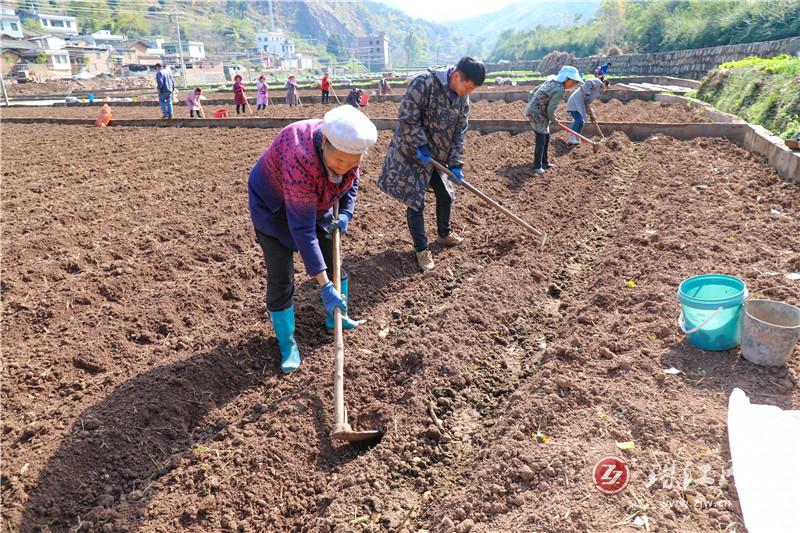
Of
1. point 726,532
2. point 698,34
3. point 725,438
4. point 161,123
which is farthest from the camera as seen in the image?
point 698,34

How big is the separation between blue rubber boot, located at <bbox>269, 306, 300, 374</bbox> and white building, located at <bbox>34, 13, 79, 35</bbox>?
9149 cm

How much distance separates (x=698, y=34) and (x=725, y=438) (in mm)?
34615

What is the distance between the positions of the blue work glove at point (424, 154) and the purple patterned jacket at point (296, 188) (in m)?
1.45

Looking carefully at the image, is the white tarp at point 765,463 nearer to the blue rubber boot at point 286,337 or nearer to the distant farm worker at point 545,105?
the blue rubber boot at point 286,337

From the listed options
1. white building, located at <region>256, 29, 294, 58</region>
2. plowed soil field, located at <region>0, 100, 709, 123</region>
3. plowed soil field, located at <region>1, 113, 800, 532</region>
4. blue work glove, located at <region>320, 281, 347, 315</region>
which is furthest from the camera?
white building, located at <region>256, 29, 294, 58</region>

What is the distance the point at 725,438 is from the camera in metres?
2.29

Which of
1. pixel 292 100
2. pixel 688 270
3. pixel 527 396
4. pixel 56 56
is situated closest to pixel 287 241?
pixel 527 396

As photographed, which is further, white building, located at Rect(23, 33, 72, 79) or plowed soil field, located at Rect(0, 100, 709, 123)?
white building, located at Rect(23, 33, 72, 79)

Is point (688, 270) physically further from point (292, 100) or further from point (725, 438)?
point (292, 100)

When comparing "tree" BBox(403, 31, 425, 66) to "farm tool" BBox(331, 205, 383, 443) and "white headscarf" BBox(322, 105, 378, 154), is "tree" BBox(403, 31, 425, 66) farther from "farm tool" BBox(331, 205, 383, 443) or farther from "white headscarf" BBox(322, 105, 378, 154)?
"farm tool" BBox(331, 205, 383, 443)

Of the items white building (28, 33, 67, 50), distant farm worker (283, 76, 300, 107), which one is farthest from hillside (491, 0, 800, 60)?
white building (28, 33, 67, 50)

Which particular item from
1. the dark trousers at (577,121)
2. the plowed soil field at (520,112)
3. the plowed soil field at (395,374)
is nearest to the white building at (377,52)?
the plowed soil field at (520,112)

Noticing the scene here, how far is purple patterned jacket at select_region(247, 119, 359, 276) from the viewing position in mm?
2566

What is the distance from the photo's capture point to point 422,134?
431 centimetres
